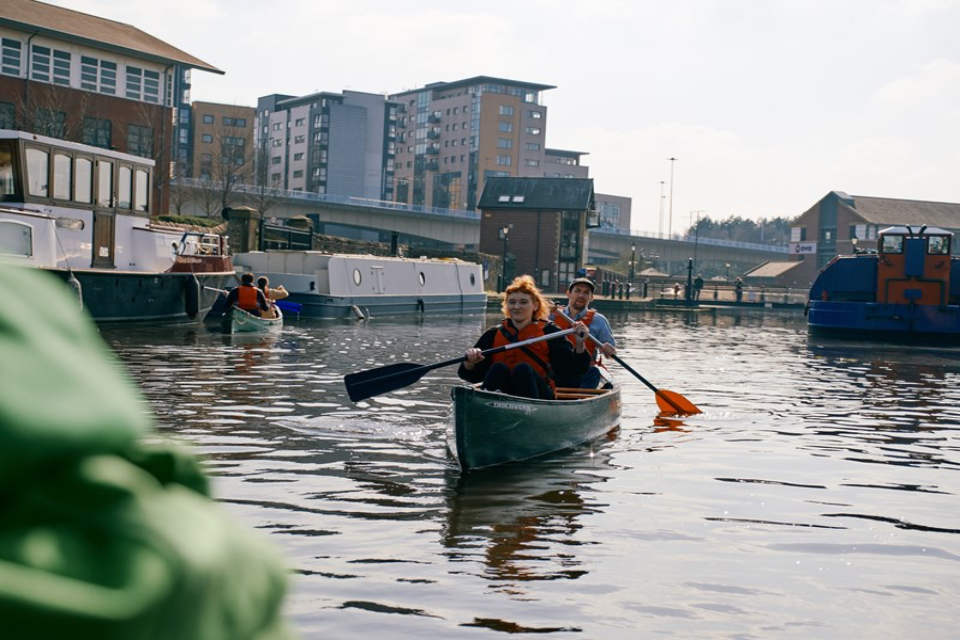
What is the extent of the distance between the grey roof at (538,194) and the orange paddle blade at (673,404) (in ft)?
214

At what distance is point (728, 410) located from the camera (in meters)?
14.8

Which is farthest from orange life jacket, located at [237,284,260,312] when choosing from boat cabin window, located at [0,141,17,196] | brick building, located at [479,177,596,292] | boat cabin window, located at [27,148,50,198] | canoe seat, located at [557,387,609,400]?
brick building, located at [479,177,596,292]

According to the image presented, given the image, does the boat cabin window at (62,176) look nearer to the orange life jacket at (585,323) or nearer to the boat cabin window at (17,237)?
the boat cabin window at (17,237)

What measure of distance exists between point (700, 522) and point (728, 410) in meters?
7.20

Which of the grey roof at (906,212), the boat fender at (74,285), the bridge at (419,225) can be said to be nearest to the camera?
the boat fender at (74,285)

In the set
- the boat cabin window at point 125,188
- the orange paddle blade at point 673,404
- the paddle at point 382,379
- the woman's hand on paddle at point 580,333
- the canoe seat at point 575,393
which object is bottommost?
the orange paddle blade at point 673,404

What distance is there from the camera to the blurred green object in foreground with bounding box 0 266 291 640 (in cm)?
80

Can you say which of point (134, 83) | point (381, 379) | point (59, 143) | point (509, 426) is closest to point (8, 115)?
point (134, 83)

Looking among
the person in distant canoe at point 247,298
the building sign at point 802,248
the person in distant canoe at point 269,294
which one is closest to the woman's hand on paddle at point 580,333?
the person in distant canoe at point 247,298

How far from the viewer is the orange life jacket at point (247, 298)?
24.2 metres

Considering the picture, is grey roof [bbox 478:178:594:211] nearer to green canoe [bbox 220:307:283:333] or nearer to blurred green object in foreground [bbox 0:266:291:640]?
green canoe [bbox 220:307:283:333]

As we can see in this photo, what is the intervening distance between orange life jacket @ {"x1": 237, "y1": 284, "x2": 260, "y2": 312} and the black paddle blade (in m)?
13.5

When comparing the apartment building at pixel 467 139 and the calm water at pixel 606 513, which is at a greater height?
the apartment building at pixel 467 139

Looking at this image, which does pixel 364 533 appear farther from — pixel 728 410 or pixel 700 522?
pixel 728 410
